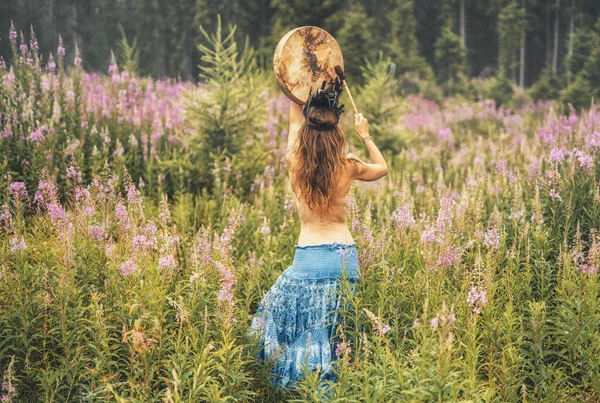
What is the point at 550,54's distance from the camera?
4612cm

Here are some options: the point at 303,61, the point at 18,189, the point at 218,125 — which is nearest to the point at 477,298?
the point at 303,61

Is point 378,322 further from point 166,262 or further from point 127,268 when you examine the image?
point 127,268

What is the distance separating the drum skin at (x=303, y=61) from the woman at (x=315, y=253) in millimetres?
565

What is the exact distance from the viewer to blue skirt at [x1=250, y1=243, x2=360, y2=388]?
435 cm

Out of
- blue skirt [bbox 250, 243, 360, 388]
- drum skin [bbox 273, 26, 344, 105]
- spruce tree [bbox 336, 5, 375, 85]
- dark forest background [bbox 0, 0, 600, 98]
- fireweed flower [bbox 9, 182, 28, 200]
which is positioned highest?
dark forest background [bbox 0, 0, 600, 98]

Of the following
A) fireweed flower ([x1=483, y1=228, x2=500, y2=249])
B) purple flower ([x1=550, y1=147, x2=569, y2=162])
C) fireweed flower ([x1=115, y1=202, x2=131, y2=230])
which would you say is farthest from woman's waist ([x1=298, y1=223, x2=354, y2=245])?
purple flower ([x1=550, y1=147, x2=569, y2=162])

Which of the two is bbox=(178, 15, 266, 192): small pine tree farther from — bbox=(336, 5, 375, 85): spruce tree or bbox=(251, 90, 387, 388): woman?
bbox=(336, 5, 375, 85): spruce tree

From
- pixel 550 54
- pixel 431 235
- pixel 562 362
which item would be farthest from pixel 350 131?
pixel 550 54

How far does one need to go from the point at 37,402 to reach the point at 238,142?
17.2ft

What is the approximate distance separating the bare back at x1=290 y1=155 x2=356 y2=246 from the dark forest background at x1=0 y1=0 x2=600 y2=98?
70.8ft

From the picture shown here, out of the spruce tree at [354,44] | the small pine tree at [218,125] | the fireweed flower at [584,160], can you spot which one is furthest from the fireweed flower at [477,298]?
the spruce tree at [354,44]

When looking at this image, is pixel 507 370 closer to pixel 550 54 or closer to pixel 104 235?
pixel 104 235

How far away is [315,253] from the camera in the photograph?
4.46 meters

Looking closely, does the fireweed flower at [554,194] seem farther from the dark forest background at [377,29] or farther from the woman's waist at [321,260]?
the dark forest background at [377,29]
